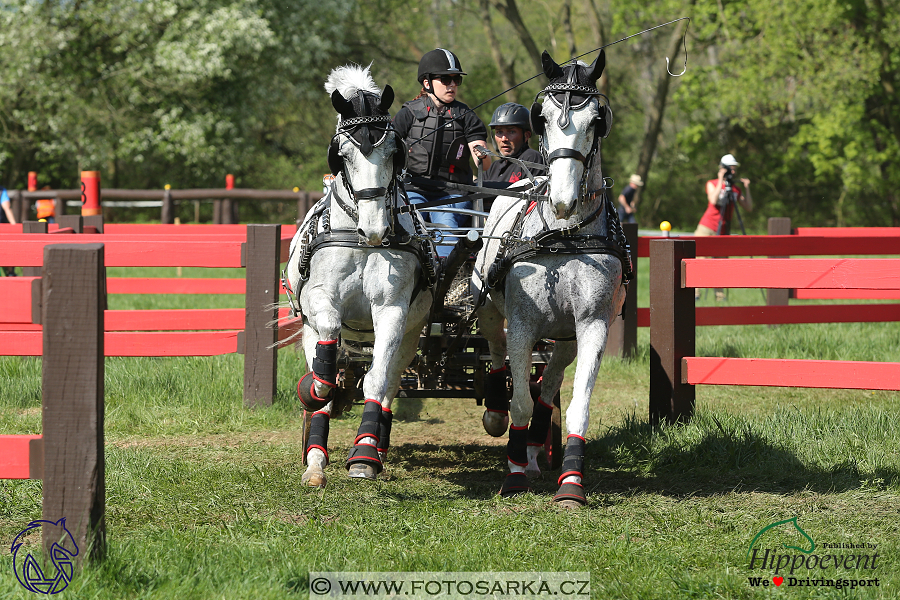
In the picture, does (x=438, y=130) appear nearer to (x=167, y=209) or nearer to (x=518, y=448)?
(x=518, y=448)

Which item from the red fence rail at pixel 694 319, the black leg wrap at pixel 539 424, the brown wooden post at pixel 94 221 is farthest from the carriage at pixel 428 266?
the brown wooden post at pixel 94 221

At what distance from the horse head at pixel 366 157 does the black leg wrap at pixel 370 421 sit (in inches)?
32.8

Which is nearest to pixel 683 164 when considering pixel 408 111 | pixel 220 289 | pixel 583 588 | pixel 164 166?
pixel 164 166

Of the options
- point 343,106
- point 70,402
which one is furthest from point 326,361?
point 70,402

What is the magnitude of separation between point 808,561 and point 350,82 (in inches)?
121

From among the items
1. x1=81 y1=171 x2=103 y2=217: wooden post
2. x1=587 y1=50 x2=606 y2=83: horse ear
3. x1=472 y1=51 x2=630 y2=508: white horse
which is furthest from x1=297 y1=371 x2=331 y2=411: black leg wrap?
x1=81 y1=171 x2=103 y2=217: wooden post

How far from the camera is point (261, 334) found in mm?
6816

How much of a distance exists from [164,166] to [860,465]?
25902 millimetres

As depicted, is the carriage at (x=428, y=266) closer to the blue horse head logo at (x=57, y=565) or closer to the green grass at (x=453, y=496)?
the green grass at (x=453, y=496)

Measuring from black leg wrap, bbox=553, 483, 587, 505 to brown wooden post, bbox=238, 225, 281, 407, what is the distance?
2950 millimetres

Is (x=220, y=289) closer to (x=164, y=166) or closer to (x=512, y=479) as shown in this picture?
(x=512, y=479)

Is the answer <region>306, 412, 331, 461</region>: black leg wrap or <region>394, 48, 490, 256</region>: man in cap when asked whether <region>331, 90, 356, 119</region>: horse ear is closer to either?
<region>394, 48, 490, 256</region>: man in cap

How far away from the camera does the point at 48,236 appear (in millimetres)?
5965

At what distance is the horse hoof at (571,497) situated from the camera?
14.4 feet
